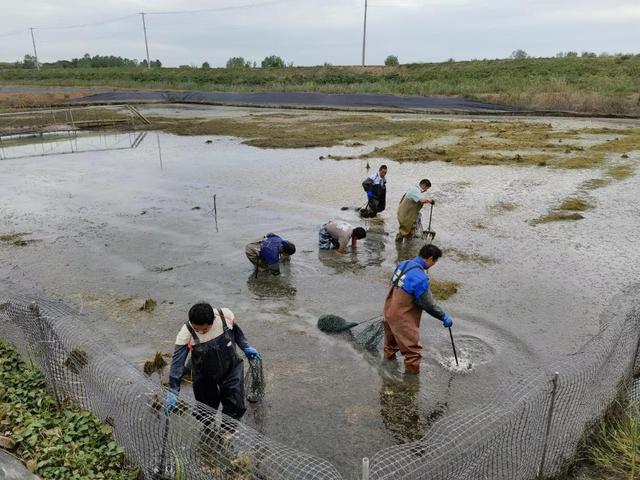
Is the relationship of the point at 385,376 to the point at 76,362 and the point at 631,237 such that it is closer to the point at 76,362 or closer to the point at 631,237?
the point at 76,362

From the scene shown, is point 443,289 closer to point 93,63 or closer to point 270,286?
point 270,286

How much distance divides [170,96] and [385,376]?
46.6 meters

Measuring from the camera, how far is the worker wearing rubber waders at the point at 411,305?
19.2 ft

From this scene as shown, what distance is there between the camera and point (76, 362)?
5.13m

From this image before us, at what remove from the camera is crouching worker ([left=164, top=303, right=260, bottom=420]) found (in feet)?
14.2

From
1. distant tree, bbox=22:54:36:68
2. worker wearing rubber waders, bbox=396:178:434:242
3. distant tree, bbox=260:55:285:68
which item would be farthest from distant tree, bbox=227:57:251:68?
worker wearing rubber waders, bbox=396:178:434:242

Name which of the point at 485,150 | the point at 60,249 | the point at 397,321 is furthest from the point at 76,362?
the point at 485,150

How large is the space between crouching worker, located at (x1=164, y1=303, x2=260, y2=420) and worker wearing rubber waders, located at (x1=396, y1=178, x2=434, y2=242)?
254 inches

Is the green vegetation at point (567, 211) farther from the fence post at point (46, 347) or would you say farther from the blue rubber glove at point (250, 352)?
the fence post at point (46, 347)

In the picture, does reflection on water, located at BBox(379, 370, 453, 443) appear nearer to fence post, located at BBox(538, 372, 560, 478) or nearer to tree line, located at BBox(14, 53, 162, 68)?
fence post, located at BBox(538, 372, 560, 478)

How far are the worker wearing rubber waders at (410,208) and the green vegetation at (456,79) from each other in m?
28.4

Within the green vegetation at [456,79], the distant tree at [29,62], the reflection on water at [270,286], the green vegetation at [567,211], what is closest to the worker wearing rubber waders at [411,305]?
the reflection on water at [270,286]

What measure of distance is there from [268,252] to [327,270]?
1297 mm

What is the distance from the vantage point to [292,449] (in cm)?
442
